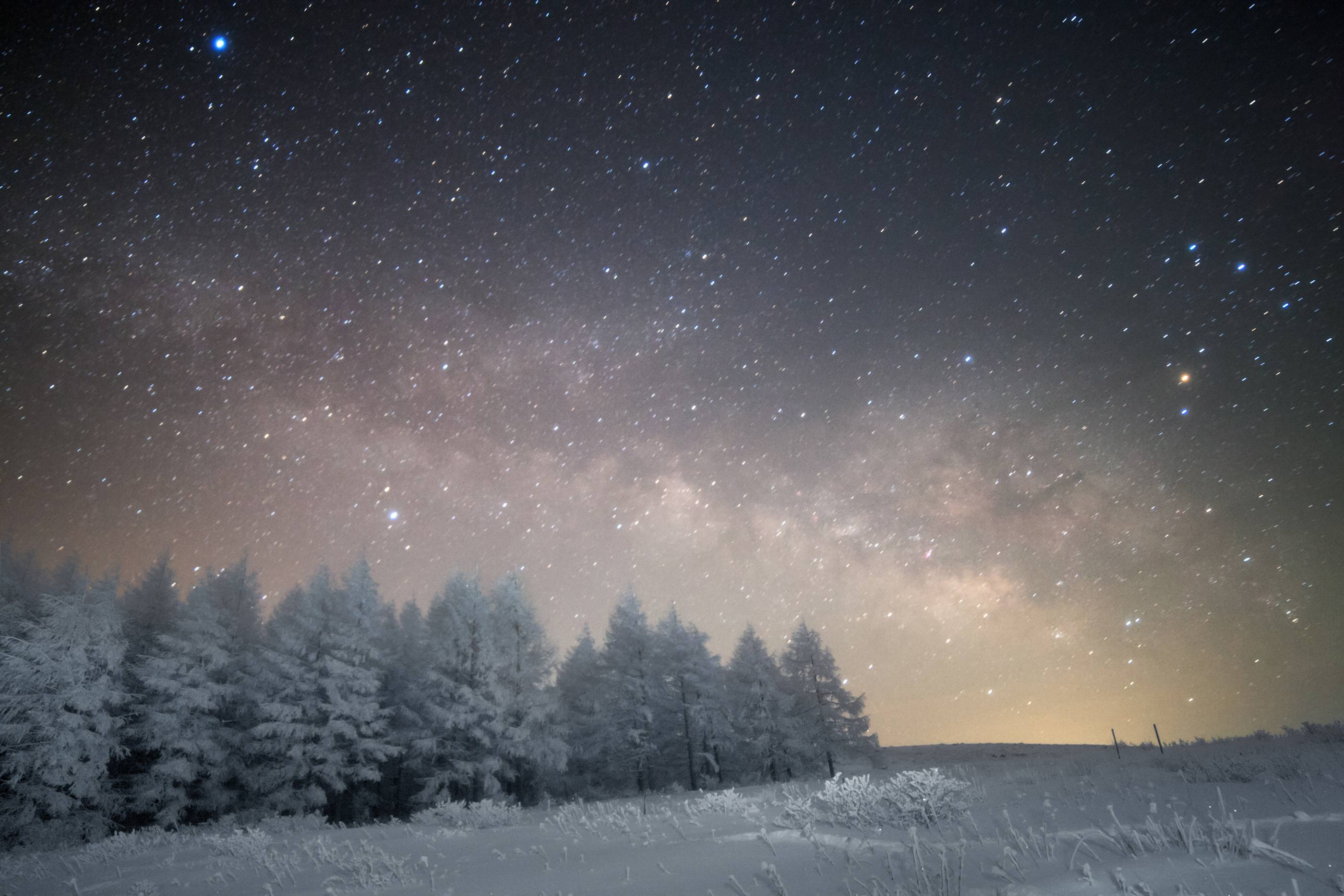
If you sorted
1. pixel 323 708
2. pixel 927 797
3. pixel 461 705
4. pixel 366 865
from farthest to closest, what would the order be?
pixel 461 705
pixel 323 708
pixel 927 797
pixel 366 865

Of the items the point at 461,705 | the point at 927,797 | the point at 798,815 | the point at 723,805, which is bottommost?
the point at 723,805

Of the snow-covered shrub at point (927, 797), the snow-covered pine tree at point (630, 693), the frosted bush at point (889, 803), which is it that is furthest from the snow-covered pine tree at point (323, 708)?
the snow-covered shrub at point (927, 797)

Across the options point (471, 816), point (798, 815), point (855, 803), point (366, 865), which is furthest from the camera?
point (471, 816)

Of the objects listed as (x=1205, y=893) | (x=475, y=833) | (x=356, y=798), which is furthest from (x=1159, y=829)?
(x=356, y=798)

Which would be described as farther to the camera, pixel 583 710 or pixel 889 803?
pixel 583 710

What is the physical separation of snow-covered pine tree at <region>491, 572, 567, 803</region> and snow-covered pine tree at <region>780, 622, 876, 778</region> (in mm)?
14020

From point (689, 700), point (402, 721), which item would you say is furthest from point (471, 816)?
point (689, 700)

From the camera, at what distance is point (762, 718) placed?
3291 cm

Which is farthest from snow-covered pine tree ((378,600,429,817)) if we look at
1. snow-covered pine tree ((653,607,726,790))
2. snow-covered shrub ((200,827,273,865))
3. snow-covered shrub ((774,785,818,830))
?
snow-covered shrub ((774,785,818,830))

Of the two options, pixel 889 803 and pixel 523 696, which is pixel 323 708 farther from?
pixel 889 803

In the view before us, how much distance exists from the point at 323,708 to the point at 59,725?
7486mm

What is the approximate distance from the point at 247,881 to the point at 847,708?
30623mm

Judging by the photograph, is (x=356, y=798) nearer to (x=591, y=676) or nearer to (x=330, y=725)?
(x=330, y=725)

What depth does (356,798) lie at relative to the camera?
82.2 ft
